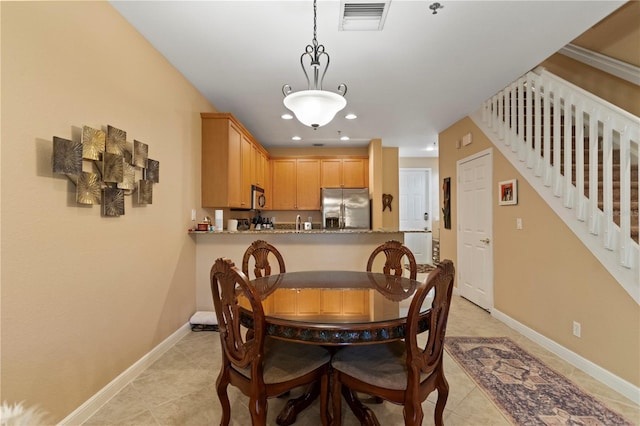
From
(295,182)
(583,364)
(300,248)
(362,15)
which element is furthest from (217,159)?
(583,364)

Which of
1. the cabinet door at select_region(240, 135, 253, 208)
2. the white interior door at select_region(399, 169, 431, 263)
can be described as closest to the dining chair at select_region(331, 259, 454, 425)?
the cabinet door at select_region(240, 135, 253, 208)

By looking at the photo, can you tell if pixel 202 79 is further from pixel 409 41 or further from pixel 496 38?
pixel 496 38

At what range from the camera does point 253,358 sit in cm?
138

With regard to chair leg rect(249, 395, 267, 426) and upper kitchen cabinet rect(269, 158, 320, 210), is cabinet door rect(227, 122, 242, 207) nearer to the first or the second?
upper kitchen cabinet rect(269, 158, 320, 210)

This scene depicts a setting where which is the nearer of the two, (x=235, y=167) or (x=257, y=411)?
(x=257, y=411)

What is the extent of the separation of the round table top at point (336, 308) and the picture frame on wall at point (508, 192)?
2.02 m

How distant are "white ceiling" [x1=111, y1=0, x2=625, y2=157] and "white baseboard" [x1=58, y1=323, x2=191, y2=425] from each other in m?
2.59

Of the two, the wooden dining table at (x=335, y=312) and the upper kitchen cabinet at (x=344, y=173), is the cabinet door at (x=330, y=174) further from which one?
the wooden dining table at (x=335, y=312)

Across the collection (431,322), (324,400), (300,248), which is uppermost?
(300,248)

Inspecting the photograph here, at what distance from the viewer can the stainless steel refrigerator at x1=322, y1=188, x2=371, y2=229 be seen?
5613 mm

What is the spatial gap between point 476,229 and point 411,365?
3.33m

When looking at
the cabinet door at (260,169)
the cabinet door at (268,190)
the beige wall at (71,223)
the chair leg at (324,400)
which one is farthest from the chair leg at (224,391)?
the cabinet door at (268,190)

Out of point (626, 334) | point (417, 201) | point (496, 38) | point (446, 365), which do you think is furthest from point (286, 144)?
point (626, 334)

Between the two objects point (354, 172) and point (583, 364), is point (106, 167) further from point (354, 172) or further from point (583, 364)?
point (354, 172)
